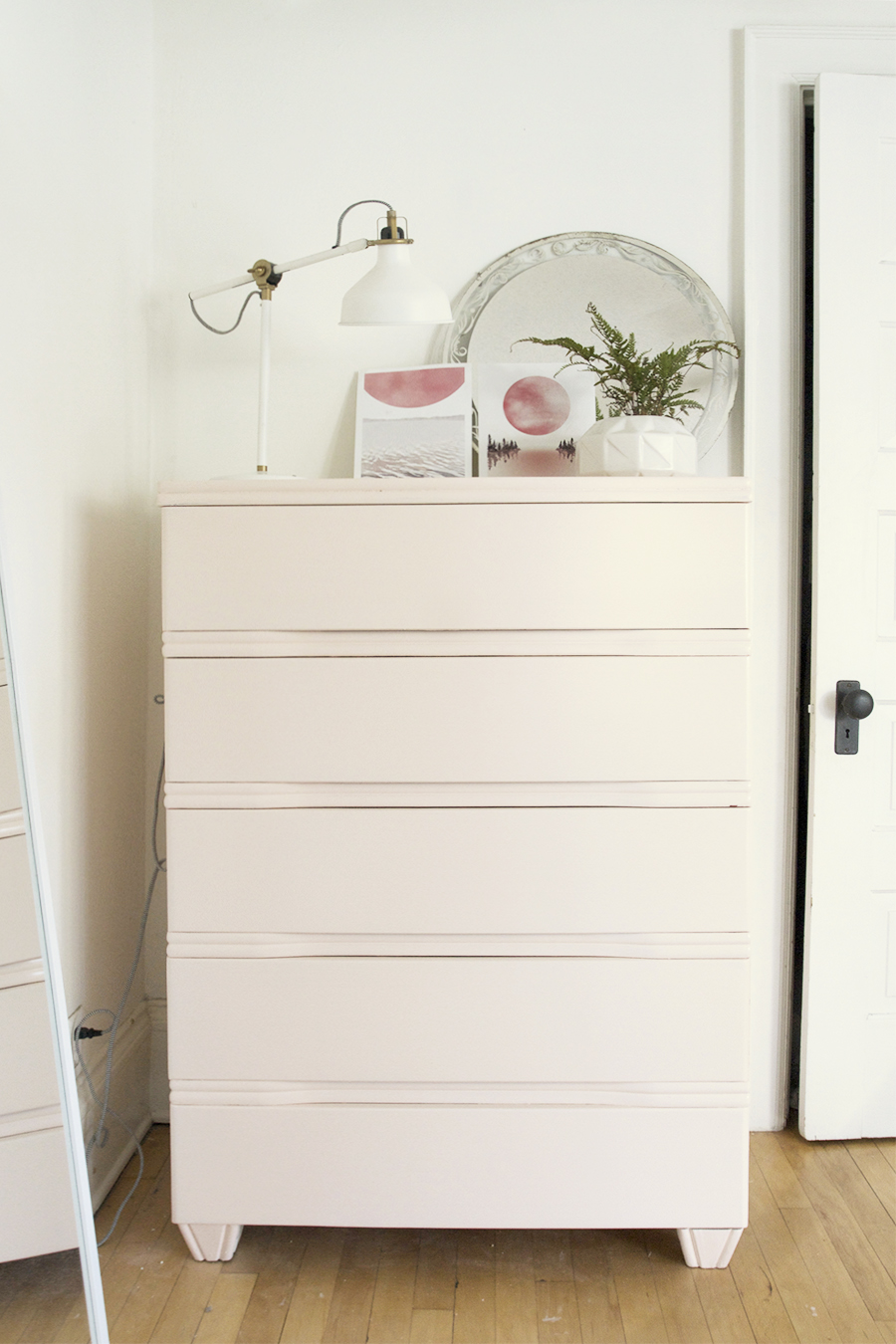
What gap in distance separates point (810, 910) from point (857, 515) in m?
0.82

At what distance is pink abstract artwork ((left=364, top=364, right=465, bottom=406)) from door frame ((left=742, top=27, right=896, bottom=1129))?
0.61 meters

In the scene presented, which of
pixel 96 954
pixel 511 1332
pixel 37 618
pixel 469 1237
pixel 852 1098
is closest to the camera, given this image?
pixel 511 1332

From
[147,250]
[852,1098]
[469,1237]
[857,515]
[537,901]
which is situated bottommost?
[469,1237]

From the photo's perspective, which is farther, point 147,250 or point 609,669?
point 147,250

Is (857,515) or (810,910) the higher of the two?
(857,515)

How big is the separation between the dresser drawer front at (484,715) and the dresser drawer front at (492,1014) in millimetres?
317

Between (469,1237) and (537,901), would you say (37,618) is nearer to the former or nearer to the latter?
(537,901)

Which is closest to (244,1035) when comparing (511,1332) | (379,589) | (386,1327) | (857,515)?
(386,1327)

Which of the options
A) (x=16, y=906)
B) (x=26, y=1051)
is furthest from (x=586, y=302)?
(x=26, y=1051)

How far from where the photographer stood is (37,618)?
156 centimetres

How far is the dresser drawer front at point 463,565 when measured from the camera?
58.0 inches

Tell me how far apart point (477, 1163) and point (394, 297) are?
148 centimetres

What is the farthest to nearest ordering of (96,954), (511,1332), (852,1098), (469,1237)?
(852,1098)
(96,954)
(469,1237)
(511,1332)

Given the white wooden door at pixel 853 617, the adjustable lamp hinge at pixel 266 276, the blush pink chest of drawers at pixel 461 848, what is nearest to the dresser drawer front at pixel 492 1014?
the blush pink chest of drawers at pixel 461 848
